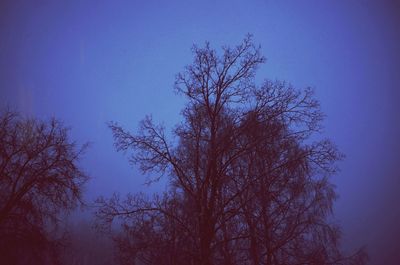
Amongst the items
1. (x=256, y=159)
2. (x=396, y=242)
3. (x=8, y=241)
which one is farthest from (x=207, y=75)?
(x=396, y=242)

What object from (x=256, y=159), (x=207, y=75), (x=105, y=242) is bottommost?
(x=256, y=159)

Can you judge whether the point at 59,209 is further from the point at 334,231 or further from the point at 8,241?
the point at 334,231

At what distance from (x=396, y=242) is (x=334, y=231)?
66354 millimetres

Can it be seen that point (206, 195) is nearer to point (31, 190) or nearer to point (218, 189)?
point (218, 189)

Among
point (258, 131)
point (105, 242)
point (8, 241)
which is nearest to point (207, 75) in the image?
point (258, 131)

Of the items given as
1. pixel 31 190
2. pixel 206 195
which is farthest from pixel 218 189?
pixel 31 190

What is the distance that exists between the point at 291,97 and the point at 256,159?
2522 mm

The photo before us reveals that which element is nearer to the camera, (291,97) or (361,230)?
(291,97)

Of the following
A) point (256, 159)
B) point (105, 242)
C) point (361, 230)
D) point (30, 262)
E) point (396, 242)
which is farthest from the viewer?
point (361, 230)

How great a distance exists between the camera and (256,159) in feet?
31.2

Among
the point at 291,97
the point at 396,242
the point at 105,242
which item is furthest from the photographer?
the point at 396,242

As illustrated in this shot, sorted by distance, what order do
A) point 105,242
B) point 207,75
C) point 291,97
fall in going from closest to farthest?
point 291,97, point 207,75, point 105,242

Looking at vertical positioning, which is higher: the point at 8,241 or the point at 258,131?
the point at 258,131

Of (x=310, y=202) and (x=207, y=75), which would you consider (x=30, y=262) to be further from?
(x=310, y=202)
